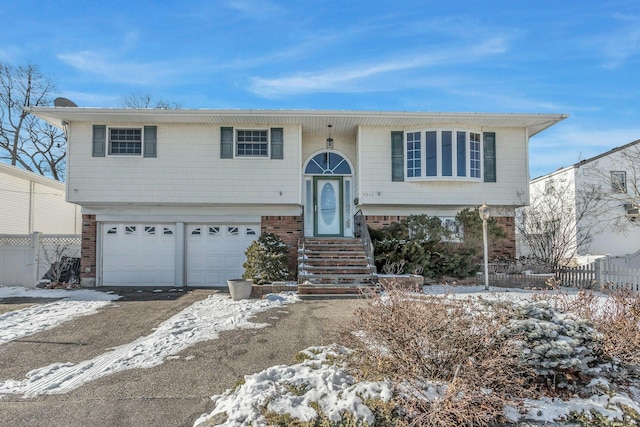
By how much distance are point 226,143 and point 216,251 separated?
3429 millimetres

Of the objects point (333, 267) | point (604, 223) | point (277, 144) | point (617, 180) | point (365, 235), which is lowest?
point (333, 267)

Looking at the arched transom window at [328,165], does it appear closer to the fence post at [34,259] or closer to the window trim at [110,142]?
the window trim at [110,142]

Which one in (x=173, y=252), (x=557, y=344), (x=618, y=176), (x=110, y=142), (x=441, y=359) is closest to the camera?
(x=441, y=359)

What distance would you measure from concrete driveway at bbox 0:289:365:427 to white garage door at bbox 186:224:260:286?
3.72 meters

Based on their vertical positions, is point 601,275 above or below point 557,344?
below

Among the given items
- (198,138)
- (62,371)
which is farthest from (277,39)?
(62,371)

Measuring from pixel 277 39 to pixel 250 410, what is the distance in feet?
29.9

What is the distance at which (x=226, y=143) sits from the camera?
469 inches

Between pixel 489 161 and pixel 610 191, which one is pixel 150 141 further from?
pixel 610 191

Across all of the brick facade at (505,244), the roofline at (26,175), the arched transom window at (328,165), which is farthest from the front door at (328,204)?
the roofline at (26,175)

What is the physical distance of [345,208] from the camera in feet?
42.4

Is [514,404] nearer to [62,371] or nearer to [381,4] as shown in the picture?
[62,371]

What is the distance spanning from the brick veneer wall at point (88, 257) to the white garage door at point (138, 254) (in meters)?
0.28

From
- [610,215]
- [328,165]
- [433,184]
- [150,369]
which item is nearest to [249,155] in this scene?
[328,165]
